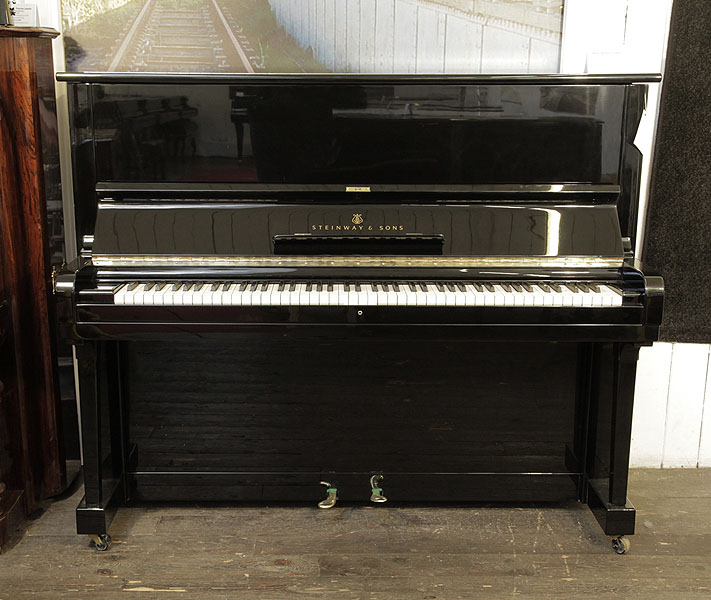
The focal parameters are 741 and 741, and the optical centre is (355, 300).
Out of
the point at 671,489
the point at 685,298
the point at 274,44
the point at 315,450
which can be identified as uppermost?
the point at 274,44

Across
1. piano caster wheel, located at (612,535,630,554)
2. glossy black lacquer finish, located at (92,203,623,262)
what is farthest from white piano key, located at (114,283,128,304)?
piano caster wheel, located at (612,535,630,554)

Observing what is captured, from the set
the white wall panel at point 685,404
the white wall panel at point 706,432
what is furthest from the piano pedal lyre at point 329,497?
the white wall panel at point 706,432

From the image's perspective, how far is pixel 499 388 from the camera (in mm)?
2273

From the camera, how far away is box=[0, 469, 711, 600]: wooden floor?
194 centimetres

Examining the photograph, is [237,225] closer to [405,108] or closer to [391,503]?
[405,108]

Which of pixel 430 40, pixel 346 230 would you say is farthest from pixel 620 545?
pixel 430 40

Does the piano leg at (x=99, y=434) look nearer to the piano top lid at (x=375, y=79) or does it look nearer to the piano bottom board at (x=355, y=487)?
the piano bottom board at (x=355, y=487)

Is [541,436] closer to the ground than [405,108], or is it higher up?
closer to the ground

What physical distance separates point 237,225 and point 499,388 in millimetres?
934

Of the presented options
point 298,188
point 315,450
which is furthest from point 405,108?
point 315,450

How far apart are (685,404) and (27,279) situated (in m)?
2.23

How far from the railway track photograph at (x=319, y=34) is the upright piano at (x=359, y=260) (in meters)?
0.40

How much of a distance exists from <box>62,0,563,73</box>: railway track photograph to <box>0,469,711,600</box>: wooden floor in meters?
1.43

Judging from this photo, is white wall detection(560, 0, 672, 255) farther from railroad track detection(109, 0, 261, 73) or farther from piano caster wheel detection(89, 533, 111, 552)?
piano caster wheel detection(89, 533, 111, 552)
